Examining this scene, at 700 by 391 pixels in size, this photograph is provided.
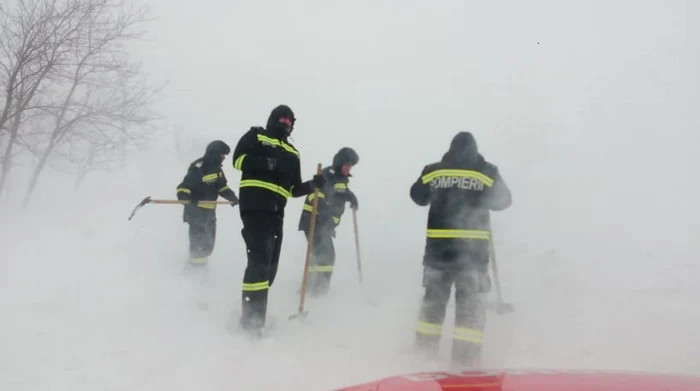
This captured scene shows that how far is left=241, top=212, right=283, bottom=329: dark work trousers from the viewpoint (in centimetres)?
473

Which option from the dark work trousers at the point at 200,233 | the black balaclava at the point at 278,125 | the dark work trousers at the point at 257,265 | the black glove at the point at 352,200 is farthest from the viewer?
the dark work trousers at the point at 200,233

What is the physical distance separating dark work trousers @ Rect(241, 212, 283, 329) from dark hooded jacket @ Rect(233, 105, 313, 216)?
10 centimetres

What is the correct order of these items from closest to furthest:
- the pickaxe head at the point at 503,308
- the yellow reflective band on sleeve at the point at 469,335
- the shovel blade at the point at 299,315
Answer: the yellow reflective band on sleeve at the point at 469,335 < the shovel blade at the point at 299,315 < the pickaxe head at the point at 503,308

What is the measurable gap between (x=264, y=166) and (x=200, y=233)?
9.32ft

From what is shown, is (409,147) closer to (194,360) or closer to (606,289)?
(606,289)

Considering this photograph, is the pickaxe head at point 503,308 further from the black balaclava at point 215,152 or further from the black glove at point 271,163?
the black balaclava at point 215,152

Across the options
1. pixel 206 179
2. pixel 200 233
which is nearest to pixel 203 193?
pixel 206 179

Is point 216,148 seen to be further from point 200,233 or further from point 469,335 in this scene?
point 469,335

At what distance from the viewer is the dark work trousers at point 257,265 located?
4.73 metres

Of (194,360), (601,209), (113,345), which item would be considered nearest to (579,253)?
(601,209)

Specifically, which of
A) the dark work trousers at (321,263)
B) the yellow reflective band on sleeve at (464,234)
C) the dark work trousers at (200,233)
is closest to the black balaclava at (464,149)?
the yellow reflective band on sleeve at (464,234)

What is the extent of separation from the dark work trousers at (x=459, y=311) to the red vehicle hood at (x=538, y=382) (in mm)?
1705

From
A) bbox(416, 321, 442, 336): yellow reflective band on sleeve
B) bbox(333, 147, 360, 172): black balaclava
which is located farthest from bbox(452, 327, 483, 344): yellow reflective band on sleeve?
bbox(333, 147, 360, 172): black balaclava

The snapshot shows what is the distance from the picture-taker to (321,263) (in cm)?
667
